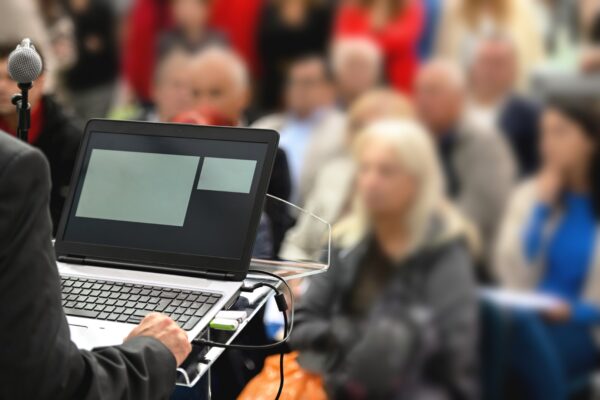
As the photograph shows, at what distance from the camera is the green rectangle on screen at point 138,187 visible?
140 centimetres

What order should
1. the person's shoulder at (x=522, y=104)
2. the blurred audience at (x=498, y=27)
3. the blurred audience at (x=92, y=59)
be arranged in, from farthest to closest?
the blurred audience at (x=92, y=59) → the blurred audience at (x=498, y=27) → the person's shoulder at (x=522, y=104)

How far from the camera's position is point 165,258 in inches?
54.1

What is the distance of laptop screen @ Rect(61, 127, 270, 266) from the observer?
136 cm

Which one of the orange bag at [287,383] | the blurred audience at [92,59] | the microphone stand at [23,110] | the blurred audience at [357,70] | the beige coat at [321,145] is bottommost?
the blurred audience at [92,59]

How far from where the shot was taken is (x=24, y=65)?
4.38ft

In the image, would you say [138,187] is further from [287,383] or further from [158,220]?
[287,383]

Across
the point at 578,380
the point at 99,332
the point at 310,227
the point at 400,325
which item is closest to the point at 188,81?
the point at 400,325

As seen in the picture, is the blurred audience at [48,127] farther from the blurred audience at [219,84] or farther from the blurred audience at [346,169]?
the blurred audience at [219,84]

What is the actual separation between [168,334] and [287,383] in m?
0.33

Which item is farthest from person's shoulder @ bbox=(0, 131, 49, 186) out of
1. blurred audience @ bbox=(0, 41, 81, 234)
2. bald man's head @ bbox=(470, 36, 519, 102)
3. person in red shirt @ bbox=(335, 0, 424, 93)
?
person in red shirt @ bbox=(335, 0, 424, 93)

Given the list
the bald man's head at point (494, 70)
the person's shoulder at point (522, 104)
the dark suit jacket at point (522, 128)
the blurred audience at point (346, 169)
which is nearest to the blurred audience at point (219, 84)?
the blurred audience at point (346, 169)

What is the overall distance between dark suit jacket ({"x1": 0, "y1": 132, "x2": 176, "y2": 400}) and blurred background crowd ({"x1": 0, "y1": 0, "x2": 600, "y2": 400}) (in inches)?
14.9

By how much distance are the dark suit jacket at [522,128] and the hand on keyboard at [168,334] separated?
2.38m

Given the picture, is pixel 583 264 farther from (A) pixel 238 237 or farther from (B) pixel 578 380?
(A) pixel 238 237
